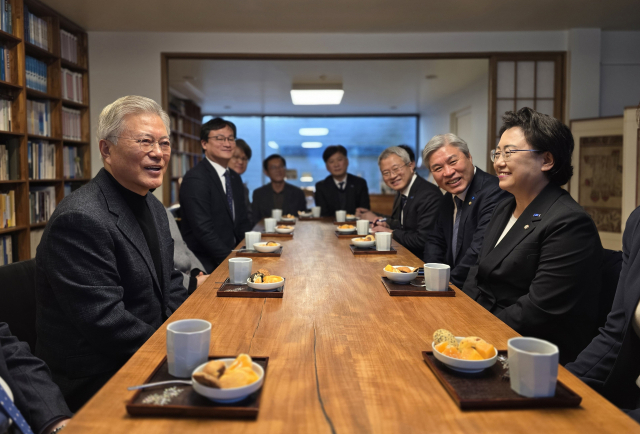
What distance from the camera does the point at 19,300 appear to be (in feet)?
5.28

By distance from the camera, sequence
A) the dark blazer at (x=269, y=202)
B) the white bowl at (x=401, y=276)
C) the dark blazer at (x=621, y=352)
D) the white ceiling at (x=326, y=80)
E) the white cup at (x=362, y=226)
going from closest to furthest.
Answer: the dark blazer at (x=621, y=352)
the white bowl at (x=401, y=276)
the white cup at (x=362, y=226)
the dark blazer at (x=269, y=202)
the white ceiling at (x=326, y=80)

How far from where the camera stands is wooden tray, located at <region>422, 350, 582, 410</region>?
821 millimetres

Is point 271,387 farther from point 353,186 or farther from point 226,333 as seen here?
point 353,186

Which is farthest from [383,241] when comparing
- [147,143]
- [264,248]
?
[147,143]

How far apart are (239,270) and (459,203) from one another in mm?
1552

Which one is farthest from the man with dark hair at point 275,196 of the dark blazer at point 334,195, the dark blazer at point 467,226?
the dark blazer at point 467,226

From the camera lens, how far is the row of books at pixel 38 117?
4.31m

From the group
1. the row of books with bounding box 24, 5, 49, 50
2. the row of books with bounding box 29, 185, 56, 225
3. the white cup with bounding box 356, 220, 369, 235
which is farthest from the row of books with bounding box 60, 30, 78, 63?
the white cup with bounding box 356, 220, 369, 235

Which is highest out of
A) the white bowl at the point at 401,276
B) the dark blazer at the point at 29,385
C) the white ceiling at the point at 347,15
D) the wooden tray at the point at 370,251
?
the white ceiling at the point at 347,15

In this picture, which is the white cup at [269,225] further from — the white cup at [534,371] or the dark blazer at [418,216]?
the white cup at [534,371]

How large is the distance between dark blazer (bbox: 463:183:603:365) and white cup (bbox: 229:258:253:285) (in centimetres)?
93

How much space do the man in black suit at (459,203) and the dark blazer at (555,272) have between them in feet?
2.20

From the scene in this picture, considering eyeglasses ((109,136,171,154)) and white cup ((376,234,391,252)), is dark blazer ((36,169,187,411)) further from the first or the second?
white cup ((376,234,391,252))

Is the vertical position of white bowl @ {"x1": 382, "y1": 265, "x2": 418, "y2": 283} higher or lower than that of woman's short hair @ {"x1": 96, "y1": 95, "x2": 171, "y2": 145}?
lower
